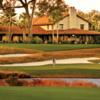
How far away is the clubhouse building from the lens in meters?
94.6

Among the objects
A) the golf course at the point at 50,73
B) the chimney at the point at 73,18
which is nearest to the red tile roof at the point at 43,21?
the chimney at the point at 73,18

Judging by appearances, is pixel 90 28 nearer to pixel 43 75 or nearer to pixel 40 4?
pixel 40 4

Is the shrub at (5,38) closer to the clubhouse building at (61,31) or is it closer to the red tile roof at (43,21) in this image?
the clubhouse building at (61,31)

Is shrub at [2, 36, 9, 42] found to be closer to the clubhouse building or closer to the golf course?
the clubhouse building

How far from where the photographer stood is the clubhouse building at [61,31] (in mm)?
94625

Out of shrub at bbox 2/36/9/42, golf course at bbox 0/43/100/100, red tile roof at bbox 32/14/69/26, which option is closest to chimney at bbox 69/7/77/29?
red tile roof at bbox 32/14/69/26

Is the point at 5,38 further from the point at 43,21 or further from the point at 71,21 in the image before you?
the point at 71,21

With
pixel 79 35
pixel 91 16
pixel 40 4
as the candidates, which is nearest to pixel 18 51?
pixel 40 4

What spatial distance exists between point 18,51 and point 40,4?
3314 centimetres

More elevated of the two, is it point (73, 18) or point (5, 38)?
point (73, 18)

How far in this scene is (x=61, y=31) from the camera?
104000mm

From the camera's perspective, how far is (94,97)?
15.5 meters

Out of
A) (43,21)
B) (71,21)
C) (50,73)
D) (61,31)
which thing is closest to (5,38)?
(61,31)

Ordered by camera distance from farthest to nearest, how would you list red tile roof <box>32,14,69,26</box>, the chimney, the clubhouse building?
the chimney < red tile roof <box>32,14,69,26</box> < the clubhouse building
